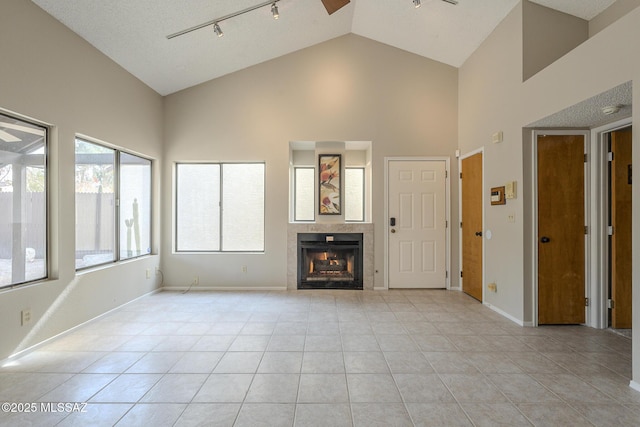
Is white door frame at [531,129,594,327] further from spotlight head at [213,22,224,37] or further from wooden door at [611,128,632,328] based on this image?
spotlight head at [213,22,224,37]

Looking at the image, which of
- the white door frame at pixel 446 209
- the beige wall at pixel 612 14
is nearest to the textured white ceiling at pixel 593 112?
the beige wall at pixel 612 14

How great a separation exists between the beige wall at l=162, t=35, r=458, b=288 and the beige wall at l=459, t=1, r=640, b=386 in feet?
1.96

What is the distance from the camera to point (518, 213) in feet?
11.6

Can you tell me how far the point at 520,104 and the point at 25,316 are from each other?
17.5ft

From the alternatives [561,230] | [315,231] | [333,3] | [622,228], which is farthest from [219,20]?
[622,228]

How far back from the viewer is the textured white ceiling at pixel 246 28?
10.8ft

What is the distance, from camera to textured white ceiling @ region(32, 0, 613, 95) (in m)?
3.29

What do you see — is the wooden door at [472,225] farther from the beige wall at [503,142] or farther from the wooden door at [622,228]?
the wooden door at [622,228]

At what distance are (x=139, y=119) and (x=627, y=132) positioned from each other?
19.5ft

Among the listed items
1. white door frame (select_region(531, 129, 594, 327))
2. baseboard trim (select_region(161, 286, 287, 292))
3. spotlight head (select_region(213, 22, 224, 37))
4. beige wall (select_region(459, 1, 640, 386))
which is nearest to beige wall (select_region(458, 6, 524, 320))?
beige wall (select_region(459, 1, 640, 386))

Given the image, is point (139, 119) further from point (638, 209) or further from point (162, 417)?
point (638, 209)

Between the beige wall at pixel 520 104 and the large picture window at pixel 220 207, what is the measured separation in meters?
3.40

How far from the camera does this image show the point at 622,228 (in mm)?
3311

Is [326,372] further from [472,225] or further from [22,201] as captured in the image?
[472,225]
